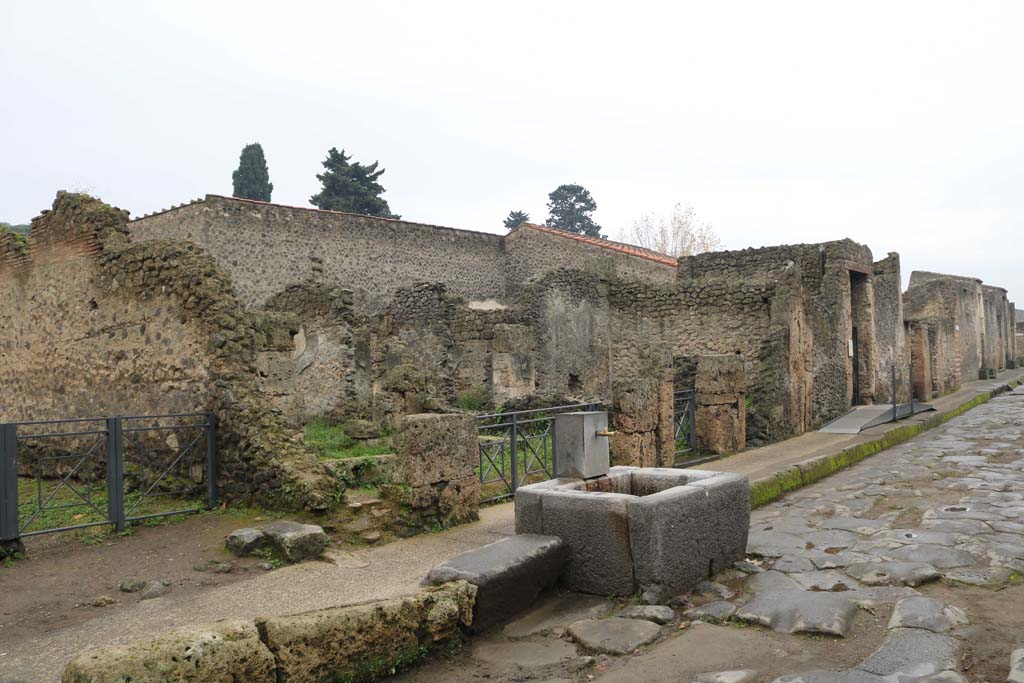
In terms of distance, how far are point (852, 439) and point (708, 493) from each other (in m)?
7.75

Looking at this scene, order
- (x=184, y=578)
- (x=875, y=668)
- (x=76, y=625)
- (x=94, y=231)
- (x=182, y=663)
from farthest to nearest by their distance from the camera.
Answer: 1. (x=94, y=231)
2. (x=184, y=578)
3. (x=76, y=625)
4. (x=875, y=668)
5. (x=182, y=663)

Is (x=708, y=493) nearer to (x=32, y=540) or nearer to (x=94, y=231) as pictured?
(x=32, y=540)

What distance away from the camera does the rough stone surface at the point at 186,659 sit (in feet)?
9.22

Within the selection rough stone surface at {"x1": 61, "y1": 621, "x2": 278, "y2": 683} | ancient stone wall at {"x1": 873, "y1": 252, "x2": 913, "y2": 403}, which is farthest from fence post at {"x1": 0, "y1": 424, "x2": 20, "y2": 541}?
ancient stone wall at {"x1": 873, "y1": 252, "x2": 913, "y2": 403}

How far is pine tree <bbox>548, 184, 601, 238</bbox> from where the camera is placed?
60.2m

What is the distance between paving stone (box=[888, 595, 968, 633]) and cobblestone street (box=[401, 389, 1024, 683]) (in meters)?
0.01

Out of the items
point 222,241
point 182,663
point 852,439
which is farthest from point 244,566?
point 222,241

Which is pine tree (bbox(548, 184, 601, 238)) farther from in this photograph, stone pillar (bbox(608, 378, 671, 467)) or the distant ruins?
stone pillar (bbox(608, 378, 671, 467))

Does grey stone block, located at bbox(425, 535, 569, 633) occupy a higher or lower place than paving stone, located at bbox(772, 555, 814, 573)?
higher

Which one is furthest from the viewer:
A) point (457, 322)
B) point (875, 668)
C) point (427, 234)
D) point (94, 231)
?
point (427, 234)

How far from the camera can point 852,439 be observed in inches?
460

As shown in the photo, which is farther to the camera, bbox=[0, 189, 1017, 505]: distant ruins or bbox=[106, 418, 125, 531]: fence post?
bbox=[0, 189, 1017, 505]: distant ruins

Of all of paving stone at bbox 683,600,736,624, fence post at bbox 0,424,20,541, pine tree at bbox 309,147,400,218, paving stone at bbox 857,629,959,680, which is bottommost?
paving stone at bbox 683,600,736,624

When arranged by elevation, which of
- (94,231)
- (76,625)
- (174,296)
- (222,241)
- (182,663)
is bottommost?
(76,625)
